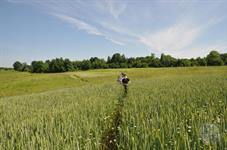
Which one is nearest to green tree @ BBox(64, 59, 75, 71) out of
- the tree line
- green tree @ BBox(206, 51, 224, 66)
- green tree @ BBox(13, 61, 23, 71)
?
the tree line

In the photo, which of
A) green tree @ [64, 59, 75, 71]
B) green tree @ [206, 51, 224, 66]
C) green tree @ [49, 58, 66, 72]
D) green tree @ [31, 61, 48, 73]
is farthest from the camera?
green tree @ [31, 61, 48, 73]

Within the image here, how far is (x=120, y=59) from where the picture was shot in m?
128

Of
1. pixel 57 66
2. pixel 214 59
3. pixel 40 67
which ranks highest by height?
pixel 214 59

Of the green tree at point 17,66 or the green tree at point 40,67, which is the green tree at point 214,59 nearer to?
the green tree at point 40,67

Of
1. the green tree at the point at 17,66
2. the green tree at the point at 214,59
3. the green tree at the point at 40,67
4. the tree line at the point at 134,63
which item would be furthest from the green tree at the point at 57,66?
the green tree at the point at 214,59

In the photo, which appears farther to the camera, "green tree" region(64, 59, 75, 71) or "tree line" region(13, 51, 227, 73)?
"green tree" region(64, 59, 75, 71)

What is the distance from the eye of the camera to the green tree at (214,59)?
102 m

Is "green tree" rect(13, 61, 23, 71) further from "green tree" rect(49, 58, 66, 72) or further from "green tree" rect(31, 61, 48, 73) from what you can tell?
"green tree" rect(49, 58, 66, 72)

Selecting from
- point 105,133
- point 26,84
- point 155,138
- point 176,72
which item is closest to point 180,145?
point 155,138

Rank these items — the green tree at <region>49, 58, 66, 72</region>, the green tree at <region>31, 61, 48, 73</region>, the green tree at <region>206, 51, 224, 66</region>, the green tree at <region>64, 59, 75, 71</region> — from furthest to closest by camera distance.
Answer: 1. the green tree at <region>31, 61, 48, 73</region>
2. the green tree at <region>49, 58, 66, 72</region>
3. the green tree at <region>64, 59, 75, 71</region>
4. the green tree at <region>206, 51, 224, 66</region>

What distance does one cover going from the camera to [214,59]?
103 meters

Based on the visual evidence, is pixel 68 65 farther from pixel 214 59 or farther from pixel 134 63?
pixel 214 59

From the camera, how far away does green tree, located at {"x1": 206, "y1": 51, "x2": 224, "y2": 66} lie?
102 m

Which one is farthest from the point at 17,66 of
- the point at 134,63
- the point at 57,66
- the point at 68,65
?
the point at 134,63
